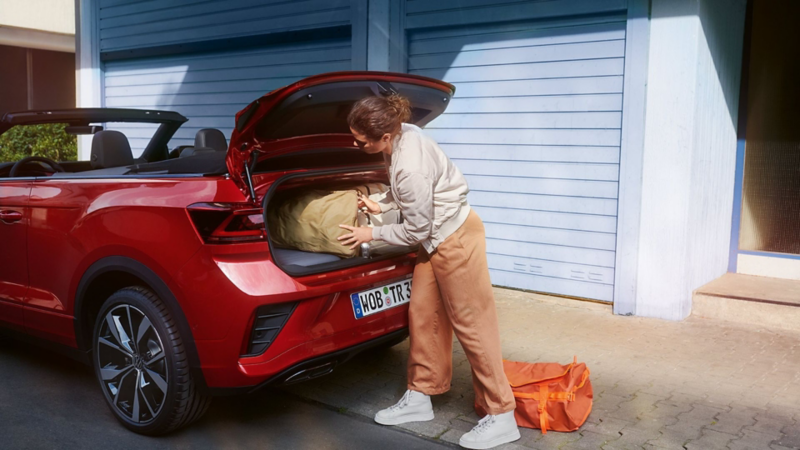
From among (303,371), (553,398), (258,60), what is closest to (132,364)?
(303,371)

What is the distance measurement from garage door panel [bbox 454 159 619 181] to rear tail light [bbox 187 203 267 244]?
377 cm

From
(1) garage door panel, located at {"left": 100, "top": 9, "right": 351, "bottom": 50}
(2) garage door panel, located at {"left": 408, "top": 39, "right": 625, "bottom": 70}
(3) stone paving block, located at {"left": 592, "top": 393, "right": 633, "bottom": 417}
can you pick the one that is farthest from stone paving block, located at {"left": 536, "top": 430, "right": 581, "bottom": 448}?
(1) garage door panel, located at {"left": 100, "top": 9, "right": 351, "bottom": 50}

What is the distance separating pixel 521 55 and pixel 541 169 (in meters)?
1.05

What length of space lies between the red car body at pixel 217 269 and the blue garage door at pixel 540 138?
2639 millimetres

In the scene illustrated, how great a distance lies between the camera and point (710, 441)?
363 centimetres

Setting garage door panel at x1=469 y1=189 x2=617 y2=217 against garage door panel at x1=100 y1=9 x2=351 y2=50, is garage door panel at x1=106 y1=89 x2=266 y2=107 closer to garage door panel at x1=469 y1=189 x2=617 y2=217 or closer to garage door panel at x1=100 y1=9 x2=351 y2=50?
garage door panel at x1=100 y1=9 x2=351 y2=50

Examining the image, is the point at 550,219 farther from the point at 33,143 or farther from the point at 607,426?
the point at 33,143

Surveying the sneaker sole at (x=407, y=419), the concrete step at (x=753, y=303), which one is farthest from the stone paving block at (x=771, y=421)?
the concrete step at (x=753, y=303)

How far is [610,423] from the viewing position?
→ 3824 millimetres

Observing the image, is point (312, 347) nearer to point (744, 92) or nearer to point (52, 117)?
point (52, 117)

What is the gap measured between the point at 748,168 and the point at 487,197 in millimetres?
2449

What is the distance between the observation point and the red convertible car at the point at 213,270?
3295 millimetres

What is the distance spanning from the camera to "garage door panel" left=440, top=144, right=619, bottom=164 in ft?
20.5

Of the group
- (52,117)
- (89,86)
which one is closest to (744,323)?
(52,117)
